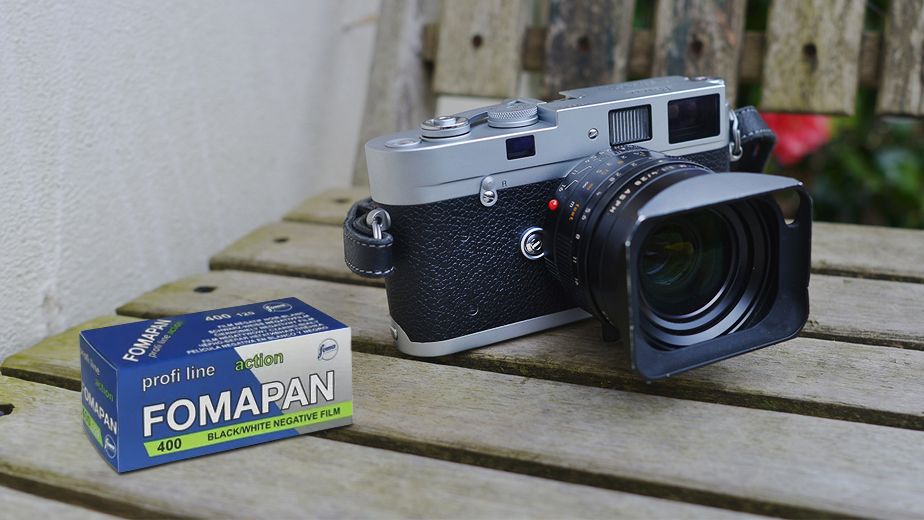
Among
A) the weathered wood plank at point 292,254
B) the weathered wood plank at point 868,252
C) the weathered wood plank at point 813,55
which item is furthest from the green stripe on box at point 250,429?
the weathered wood plank at point 813,55

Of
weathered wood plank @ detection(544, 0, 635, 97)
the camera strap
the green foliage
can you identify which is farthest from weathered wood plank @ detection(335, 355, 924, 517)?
the green foliage

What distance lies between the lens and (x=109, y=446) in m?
0.69

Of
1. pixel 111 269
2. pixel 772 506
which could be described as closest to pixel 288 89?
pixel 111 269

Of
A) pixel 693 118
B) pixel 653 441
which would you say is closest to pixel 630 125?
pixel 693 118

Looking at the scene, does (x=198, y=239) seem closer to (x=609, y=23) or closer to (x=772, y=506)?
(x=609, y=23)

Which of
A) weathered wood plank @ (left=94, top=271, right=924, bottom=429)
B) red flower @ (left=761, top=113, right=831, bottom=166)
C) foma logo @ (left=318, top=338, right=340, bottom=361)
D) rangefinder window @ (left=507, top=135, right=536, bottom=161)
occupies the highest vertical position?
rangefinder window @ (left=507, top=135, right=536, bottom=161)

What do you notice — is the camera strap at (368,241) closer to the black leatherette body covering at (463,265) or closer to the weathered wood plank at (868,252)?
the black leatherette body covering at (463,265)

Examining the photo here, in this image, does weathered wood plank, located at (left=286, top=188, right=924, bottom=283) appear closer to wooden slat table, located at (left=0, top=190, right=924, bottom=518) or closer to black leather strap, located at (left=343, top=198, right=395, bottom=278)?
wooden slat table, located at (left=0, top=190, right=924, bottom=518)

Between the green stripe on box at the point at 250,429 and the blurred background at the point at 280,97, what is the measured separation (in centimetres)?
32

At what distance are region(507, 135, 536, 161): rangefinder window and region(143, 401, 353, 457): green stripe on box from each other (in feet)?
0.86

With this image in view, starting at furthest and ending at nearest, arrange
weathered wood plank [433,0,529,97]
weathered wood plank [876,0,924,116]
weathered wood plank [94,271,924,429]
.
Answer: weathered wood plank [433,0,529,97] < weathered wood plank [876,0,924,116] < weathered wood plank [94,271,924,429]

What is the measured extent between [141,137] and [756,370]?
73 cm

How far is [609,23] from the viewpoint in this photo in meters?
1.36

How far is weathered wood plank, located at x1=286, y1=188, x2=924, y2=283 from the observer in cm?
108
